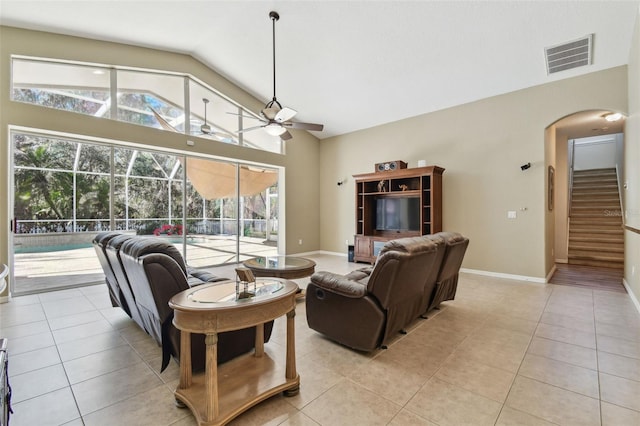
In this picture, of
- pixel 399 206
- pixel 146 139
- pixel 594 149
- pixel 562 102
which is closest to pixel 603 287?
pixel 562 102

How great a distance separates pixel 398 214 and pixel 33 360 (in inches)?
225

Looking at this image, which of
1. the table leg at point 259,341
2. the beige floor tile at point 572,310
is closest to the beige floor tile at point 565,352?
the beige floor tile at point 572,310

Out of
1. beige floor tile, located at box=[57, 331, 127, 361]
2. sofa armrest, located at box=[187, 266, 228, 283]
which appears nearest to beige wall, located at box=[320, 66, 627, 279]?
sofa armrest, located at box=[187, 266, 228, 283]

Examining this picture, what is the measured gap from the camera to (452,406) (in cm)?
169

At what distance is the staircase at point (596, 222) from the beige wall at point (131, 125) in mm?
6452

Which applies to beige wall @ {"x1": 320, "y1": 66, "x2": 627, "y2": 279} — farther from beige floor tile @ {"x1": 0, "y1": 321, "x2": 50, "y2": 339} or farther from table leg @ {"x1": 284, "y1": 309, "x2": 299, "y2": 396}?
beige floor tile @ {"x1": 0, "y1": 321, "x2": 50, "y2": 339}

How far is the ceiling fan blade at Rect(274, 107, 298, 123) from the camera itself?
3469 millimetres

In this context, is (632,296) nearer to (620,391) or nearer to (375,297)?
(620,391)

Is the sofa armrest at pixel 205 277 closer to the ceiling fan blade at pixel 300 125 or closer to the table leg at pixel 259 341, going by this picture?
the table leg at pixel 259 341

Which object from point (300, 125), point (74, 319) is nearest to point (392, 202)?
point (300, 125)

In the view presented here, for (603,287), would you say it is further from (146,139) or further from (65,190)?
(65,190)

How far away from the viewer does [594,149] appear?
8.53 metres

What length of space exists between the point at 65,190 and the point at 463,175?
6.91 metres

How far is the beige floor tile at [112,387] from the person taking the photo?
1744 mm
